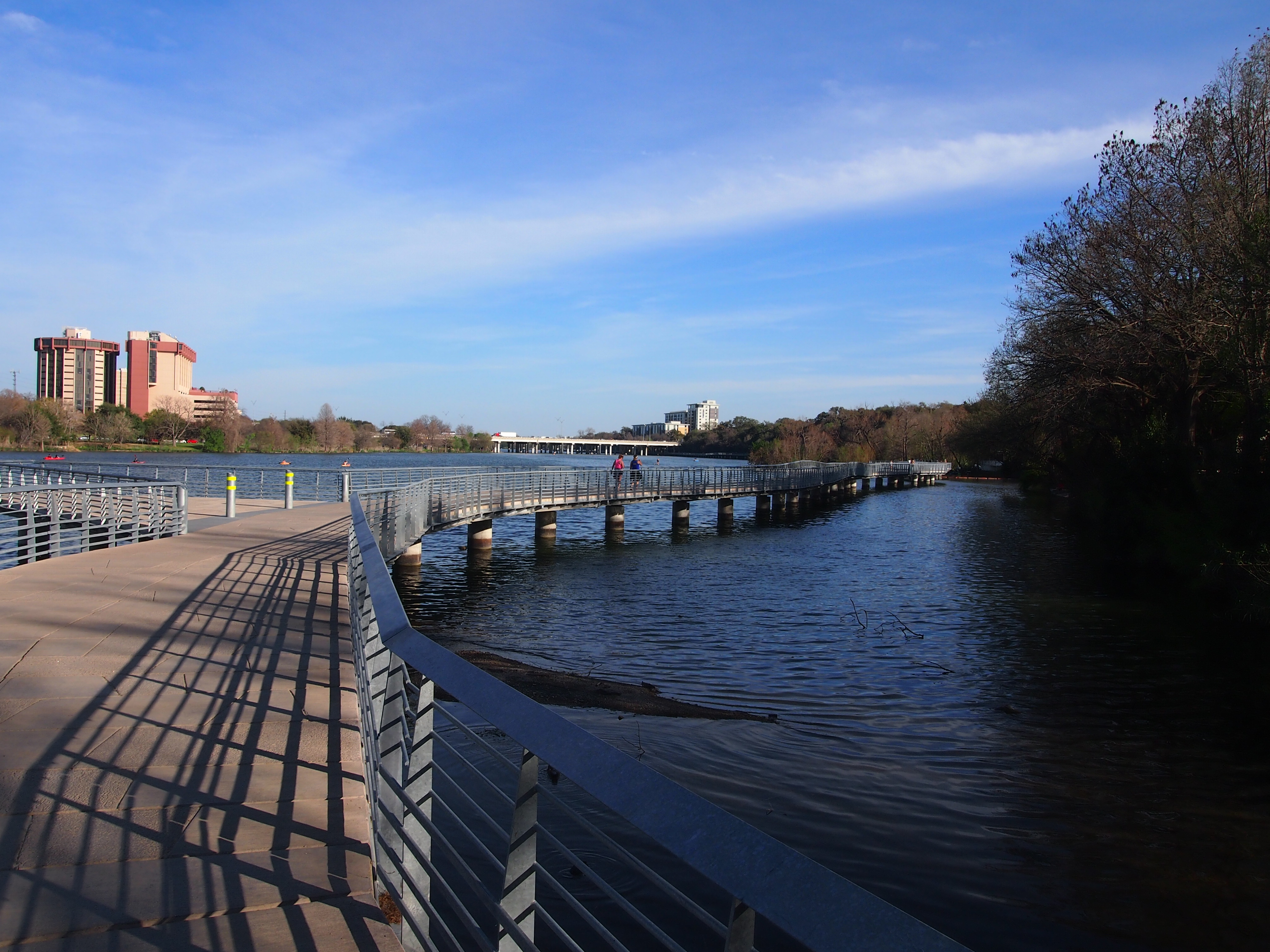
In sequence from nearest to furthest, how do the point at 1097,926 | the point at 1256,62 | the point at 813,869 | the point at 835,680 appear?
the point at 813,869, the point at 1097,926, the point at 835,680, the point at 1256,62

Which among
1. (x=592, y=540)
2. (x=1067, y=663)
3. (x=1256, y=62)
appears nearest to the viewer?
(x=1067, y=663)

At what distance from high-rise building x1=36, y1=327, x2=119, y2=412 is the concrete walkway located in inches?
8450

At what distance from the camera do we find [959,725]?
11148 mm

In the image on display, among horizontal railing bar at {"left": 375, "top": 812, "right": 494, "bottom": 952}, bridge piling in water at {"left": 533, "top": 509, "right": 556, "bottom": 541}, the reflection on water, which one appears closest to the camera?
horizontal railing bar at {"left": 375, "top": 812, "right": 494, "bottom": 952}

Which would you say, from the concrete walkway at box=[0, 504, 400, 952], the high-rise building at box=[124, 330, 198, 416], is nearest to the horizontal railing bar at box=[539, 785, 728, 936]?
the concrete walkway at box=[0, 504, 400, 952]

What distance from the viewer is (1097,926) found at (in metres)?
6.45

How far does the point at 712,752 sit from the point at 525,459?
469 ft

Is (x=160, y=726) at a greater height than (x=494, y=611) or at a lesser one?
greater

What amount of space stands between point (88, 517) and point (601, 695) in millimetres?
10886

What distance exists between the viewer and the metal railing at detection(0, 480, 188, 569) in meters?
14.1

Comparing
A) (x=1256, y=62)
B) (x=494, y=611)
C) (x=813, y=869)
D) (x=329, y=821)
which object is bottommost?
(x=494, y=611)

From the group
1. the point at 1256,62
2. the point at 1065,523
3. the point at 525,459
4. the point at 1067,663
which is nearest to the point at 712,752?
the point at 1067,663

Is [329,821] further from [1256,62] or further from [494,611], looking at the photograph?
[1256,62]

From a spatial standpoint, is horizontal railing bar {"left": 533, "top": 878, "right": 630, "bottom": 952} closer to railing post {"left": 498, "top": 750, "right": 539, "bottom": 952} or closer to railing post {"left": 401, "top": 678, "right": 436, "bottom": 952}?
railing post {"left": 498, "top": 750, "right": 539, "bottom": 952}
